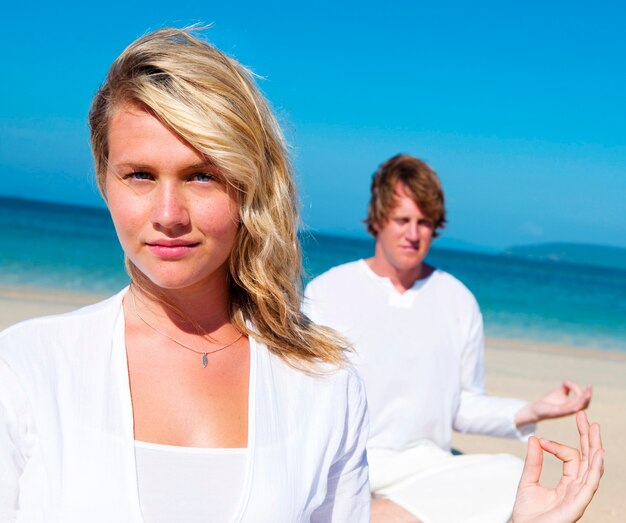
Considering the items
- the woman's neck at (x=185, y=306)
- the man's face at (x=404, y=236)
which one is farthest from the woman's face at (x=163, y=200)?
the man's face at (x=404, y=236)

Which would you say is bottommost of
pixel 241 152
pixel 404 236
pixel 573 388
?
pixel 573 388

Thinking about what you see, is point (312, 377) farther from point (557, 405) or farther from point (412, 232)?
point (412, 232)

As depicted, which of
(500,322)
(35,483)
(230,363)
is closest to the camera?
(35,483)

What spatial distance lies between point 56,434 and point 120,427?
0.14m

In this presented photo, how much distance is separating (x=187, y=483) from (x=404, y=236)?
295 centimetres

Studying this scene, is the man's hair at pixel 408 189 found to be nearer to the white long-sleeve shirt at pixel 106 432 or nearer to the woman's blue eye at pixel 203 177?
the white long-sleeve shirt at pixel 106 432

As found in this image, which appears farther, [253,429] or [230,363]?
[230,363]

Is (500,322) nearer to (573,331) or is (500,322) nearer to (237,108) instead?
(573,331)

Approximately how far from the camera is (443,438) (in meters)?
4.44

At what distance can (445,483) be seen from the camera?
4.05 m

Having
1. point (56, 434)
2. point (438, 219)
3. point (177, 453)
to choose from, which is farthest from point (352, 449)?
point (438, 219)

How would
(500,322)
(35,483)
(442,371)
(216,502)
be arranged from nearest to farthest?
1. (35,483)
2. (216,502)
3. (442,371)
4. (500,322)

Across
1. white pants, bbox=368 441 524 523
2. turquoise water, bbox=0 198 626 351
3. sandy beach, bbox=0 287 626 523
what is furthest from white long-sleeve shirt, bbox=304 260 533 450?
turquoise water, bbox=0 198 626 351

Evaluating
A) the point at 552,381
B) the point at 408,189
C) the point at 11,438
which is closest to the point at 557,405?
the point at 408,189
